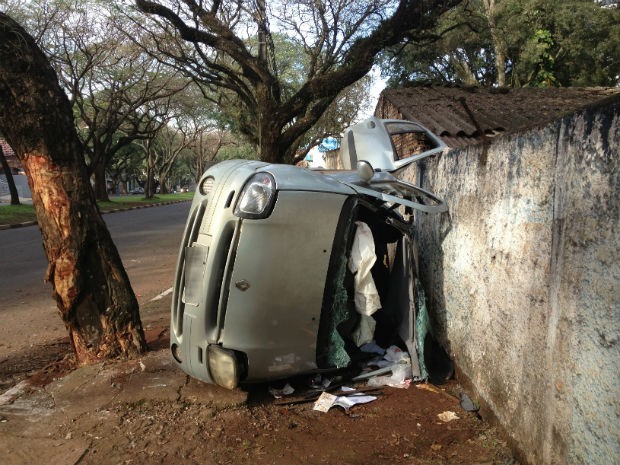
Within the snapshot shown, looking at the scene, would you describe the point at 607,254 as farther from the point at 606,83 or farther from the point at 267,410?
the point at 606,83

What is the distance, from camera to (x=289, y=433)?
2.90 m

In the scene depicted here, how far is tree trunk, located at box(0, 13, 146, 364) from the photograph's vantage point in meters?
3.57

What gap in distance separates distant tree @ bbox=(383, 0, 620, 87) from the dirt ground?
16.3m

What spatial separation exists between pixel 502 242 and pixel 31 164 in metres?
3.21

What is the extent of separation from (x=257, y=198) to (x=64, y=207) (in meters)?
1.61

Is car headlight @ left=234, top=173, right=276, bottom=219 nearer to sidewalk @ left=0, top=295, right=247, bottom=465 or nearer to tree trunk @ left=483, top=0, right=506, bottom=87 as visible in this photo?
sidewalk @ left=0, top=295, right=247, bottom=465

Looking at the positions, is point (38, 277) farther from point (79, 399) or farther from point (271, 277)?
point (271, 277)

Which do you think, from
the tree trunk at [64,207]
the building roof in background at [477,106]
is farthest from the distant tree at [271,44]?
the tree trunk at [64,207]

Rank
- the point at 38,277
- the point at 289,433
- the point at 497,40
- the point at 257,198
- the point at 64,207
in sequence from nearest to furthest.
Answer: the point at 289,433 → the point at 257,198 → the point at 64,207 → the point at 38,277 → the point at 497,40

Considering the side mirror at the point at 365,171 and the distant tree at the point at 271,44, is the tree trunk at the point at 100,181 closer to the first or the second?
the distant tree at the point at 271,44

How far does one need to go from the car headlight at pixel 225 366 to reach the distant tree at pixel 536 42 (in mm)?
16437

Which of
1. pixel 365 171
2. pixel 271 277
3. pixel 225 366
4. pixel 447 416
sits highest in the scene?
pixel 365 171

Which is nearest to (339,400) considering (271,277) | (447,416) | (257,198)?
(447,416)

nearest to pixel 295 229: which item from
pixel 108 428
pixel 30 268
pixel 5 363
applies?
pixel 108 428
